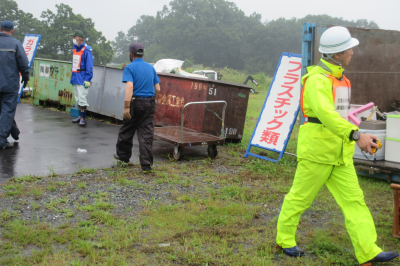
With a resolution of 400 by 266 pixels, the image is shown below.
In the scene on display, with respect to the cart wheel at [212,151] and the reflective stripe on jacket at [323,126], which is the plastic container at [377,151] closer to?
the cart wheel at [212,151]

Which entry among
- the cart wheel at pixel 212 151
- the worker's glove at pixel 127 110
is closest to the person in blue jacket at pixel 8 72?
the worker's glove at pixel 127 110

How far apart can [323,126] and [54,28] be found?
45.7 meters

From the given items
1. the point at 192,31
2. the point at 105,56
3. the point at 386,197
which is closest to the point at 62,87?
the point at 386,197

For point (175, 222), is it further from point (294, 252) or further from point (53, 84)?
point (53, 84)

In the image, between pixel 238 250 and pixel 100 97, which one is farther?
pixel 100 97

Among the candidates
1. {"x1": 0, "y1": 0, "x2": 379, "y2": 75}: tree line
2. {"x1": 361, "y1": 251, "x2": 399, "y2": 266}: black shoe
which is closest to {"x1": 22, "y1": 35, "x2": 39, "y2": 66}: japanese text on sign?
{"x1": 361, "y1": 251, "x2": 399, "y2": 266}: black shoe

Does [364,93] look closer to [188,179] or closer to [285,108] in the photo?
[285,108]

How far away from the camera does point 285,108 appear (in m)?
6.86

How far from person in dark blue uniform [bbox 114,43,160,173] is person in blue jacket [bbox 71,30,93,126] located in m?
3.75

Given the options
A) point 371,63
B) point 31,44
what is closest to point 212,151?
point 371,63

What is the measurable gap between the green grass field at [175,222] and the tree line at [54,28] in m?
41.2

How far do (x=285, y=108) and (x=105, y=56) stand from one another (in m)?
42.4

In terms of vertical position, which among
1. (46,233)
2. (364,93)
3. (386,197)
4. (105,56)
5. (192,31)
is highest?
(192,31)

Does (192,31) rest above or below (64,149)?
above
